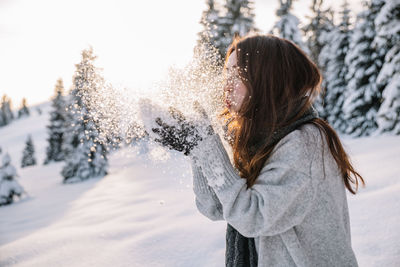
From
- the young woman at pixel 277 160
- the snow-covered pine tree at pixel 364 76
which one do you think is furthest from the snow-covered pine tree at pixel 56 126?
the young woman at pixel 277 160

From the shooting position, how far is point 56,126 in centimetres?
3425

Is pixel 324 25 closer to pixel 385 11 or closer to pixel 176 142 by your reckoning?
pixel 385 11

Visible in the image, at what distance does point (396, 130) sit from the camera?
38.4 feet

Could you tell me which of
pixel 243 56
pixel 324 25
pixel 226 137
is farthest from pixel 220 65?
pixel 324 25

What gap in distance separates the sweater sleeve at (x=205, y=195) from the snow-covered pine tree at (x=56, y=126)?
1361 inches

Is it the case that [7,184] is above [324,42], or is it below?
below

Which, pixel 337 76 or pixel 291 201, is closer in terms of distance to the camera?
pixel 291 201

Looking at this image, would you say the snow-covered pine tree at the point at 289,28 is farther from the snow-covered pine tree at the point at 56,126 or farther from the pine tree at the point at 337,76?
the snow-covered pine tree at the point at 56,126

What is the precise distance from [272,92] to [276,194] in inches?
23.2

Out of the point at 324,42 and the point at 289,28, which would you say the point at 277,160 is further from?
the point at 324,42

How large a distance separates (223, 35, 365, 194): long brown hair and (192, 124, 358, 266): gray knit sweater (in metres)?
0.10

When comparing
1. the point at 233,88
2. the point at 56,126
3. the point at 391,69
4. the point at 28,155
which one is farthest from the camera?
the point at 28,155

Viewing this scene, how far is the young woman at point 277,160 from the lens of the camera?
1330 mm

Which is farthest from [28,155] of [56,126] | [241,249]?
[241,249]
